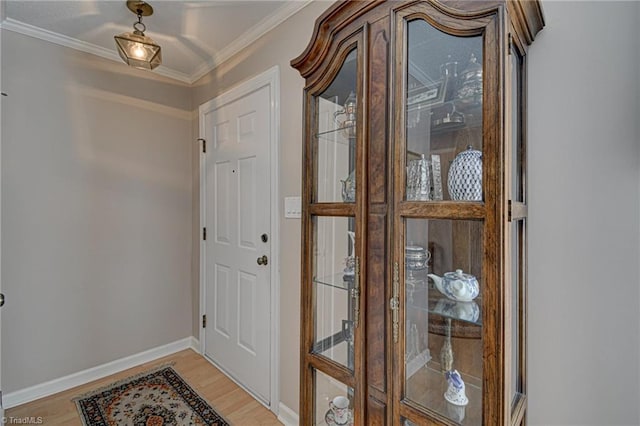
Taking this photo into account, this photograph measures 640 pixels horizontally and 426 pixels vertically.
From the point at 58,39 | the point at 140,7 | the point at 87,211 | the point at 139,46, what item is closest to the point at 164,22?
the point at 140,7

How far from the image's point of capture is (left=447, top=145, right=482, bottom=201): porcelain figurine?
81 centimetres

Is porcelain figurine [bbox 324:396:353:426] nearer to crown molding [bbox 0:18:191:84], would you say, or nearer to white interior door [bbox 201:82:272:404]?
white interior door [bbox 201:82:272:404]

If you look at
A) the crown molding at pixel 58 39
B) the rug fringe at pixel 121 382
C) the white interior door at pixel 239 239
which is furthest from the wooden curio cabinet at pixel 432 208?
the crown molding at pixel 58 39

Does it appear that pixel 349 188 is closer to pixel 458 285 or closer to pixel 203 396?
pixel 458 285

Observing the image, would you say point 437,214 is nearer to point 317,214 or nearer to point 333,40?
point 317,214

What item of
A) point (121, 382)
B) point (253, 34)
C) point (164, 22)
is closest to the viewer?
point (164, 22)

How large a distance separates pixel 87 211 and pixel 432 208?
2.42 metres

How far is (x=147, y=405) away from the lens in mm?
1893

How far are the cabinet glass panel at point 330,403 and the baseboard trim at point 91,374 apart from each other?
179 centimetres

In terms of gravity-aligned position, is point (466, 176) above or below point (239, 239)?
above

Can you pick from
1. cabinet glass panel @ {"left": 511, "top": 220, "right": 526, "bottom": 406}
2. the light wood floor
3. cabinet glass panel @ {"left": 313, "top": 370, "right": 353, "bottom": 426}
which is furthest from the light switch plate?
the light wood floor

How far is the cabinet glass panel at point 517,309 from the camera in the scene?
927 mm

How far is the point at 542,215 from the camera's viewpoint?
102 centimetres

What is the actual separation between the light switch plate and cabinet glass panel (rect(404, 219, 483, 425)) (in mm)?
894
